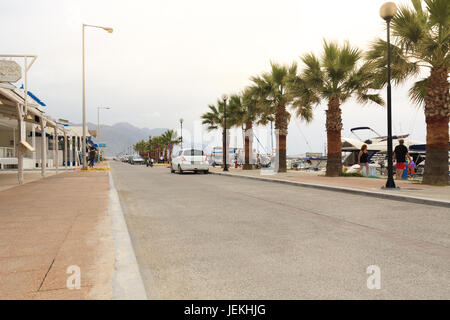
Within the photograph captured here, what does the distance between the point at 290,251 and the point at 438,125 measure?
35.9ft

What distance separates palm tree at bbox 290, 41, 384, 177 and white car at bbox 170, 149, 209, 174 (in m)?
8.03

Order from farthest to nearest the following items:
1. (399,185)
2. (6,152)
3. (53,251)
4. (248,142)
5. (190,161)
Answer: (6,152) < (248,142) < (190,161) < (399,185) < (53,251)

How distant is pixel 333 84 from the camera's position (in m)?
18.0

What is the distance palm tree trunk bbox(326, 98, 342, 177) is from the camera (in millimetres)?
18422

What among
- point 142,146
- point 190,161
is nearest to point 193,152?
point 190,161

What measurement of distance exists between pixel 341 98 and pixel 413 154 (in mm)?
11423

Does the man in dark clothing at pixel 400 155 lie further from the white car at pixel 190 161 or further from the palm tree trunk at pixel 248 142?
the palm tree trunk at pixel 248 142

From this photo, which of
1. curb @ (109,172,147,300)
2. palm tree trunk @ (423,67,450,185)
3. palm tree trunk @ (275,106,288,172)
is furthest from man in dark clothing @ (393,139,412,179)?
curb @ (109,172,147,300)

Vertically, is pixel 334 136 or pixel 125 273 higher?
pixel 334 136

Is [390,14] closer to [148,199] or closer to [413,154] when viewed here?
[148,199]

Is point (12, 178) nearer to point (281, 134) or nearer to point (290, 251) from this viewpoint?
point (281, 134)

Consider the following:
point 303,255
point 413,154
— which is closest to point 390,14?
point 303,255

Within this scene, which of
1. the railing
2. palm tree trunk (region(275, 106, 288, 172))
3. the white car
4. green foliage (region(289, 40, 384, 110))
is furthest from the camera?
the railing

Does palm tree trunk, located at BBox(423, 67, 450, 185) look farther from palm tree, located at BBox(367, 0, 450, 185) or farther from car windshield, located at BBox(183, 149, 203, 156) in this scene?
car windshield, located at BBox(183, 149, 203, 156)
